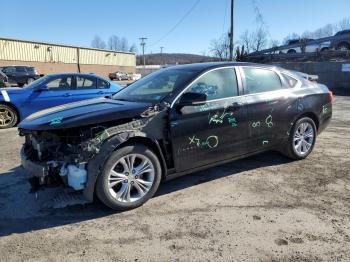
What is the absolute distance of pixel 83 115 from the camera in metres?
4.06

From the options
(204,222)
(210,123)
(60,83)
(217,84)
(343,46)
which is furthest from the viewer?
(343,46)

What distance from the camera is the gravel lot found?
3.29 m

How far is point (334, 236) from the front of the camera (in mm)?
3523

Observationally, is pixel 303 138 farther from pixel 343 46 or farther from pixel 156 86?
pixel 343 46

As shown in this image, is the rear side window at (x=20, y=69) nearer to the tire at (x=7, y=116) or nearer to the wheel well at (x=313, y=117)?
the tire at (x=7, y=116)

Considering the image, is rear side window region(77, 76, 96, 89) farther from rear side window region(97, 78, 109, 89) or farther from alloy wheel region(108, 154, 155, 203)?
alloy wheel region(108, 154, 155, 203)

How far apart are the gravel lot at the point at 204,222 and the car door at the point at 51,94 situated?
414 cm

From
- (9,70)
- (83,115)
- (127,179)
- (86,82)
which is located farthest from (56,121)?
(9,70)

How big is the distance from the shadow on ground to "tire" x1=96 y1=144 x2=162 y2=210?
0.22 metres

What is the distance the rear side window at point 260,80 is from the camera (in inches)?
207

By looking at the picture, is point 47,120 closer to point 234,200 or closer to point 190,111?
point 190,111

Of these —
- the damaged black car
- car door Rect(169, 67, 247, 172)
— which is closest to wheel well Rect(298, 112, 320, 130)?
the damaged black car

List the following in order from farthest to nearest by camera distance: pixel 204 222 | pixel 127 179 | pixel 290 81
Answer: pixel 290 81, pixel 127 179, pixel 204 222

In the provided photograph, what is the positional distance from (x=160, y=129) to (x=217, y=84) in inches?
45.2
